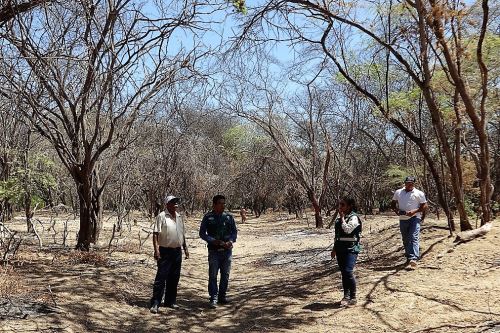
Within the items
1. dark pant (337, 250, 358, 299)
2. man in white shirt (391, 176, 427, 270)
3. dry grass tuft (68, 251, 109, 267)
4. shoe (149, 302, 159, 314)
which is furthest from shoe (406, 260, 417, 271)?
dry grass tuft (68, 251, 109, 267)

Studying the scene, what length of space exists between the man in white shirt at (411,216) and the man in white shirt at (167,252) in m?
3.73

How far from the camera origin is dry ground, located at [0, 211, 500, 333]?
597 centimetres

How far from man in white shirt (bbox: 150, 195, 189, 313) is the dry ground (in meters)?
0.25

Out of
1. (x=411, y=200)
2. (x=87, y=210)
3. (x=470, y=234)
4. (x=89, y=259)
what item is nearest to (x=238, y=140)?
(x=87, y=210)

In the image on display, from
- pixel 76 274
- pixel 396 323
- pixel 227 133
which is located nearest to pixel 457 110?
pixel 396 323

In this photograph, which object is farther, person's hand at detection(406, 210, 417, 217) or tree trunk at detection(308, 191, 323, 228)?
tree trunk at detection(308, 191, 323, 228)

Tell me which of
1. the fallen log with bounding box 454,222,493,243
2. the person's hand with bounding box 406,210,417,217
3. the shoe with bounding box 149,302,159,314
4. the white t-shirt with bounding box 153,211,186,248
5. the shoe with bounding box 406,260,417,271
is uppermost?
the person's hand with bounding box 406,210,417,217

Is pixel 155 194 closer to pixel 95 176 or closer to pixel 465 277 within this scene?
pixel 95 176

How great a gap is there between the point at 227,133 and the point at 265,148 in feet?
52.3

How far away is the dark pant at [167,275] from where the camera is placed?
22.8 ft

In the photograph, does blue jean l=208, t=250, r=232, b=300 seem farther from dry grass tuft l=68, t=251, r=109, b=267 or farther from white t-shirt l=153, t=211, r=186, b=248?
dry grass tuft l=68, t=251, r=109, b=267

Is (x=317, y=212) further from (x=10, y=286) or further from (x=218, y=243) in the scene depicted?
(x=10, y=286)

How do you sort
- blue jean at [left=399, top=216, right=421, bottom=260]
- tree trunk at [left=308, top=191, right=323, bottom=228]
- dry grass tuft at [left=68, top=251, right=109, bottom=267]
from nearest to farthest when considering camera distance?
blue jean at [left=399, top=216, right=421, bottom=260]
dry grass tuft at [left=68, top=251, right=109, bottom=267]
tree trunk at [left=308, top=191, right=323, bottom=228]

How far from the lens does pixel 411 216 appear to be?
8.46 meters
